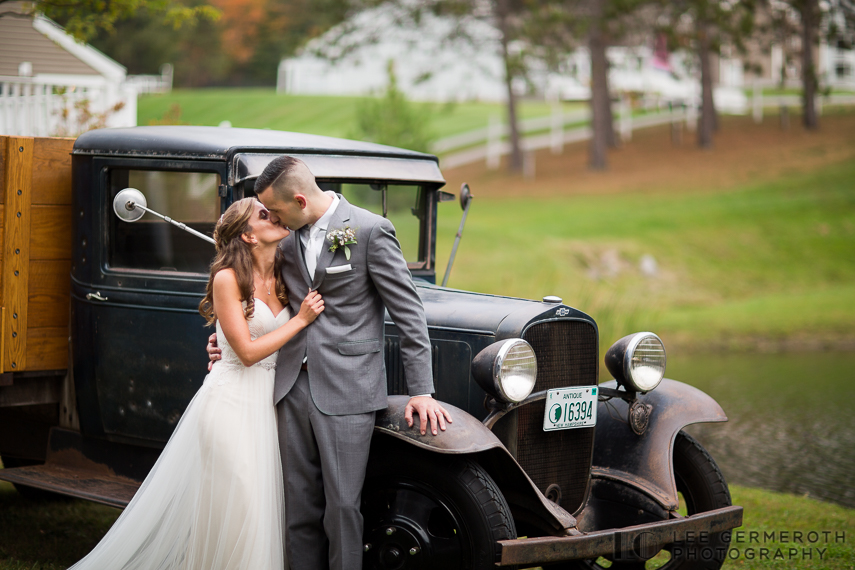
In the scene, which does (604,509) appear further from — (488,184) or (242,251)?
(488,184)

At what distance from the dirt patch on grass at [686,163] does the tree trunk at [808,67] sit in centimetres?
43

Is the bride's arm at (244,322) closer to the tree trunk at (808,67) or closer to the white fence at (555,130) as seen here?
the tree trunk at (808,67)

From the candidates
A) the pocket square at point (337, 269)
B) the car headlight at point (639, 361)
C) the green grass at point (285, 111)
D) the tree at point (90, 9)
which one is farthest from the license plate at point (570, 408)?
the green grass at point (285, 111)

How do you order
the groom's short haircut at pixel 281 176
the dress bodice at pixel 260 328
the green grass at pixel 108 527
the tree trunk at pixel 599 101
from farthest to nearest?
1. the tree trunk at pixel 599 101
2. the green grass at pixel 108 527
3. the dress bodice at pixel 260 328
4. the groom's short haircut at pixel 281 176

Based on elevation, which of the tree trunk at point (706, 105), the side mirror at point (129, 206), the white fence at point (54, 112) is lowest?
the side mirror at point (129, 206)

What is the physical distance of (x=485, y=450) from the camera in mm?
3404

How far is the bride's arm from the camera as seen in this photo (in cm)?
341

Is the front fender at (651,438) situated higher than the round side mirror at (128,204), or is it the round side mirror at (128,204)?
the round side mirror at (128,204)

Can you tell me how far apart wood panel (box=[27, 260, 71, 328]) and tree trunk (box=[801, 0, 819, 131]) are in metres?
18.5

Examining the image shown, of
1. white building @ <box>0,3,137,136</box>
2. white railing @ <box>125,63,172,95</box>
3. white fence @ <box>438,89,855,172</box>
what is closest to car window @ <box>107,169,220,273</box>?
white building @ <box>0,3,137,136</box>

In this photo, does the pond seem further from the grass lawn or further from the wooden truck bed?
the wooden truck bed

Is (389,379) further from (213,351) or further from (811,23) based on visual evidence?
(811,23)

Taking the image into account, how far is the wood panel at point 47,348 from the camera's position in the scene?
4.64 meters

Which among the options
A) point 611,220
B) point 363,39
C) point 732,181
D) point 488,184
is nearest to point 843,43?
point 732,181
